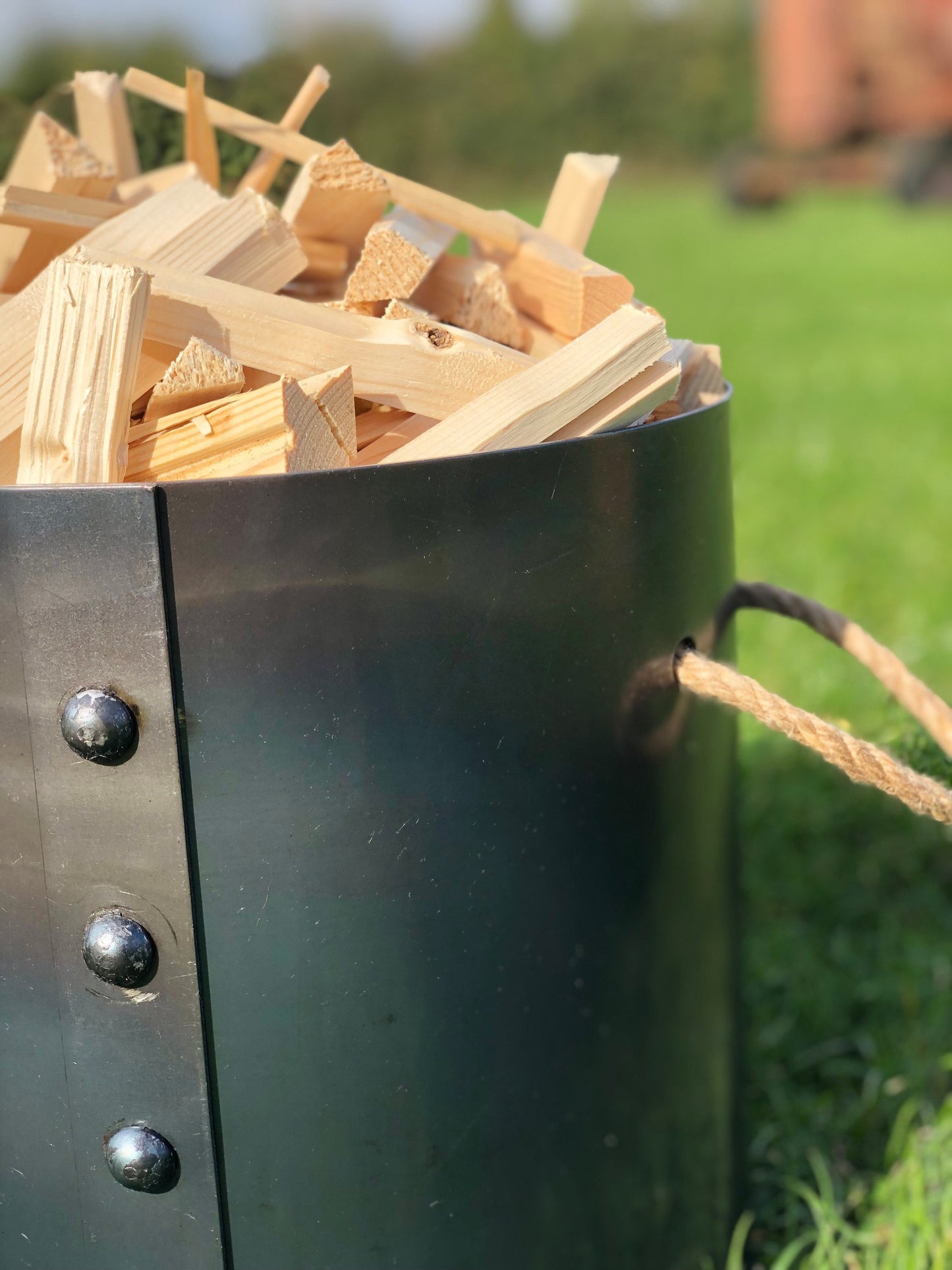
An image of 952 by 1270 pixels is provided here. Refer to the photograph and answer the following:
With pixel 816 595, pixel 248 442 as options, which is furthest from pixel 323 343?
pixel 816 595

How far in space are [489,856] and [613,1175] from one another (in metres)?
0.41

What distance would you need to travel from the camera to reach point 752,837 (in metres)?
2.81

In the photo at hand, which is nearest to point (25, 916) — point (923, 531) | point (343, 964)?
point (343, 964)

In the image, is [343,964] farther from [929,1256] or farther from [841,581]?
[841,581]

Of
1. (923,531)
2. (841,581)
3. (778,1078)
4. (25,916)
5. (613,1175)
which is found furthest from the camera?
(923,531)

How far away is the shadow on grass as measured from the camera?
1933mm

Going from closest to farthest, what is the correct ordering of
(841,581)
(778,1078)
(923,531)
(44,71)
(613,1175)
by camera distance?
(613,1175) → (778,1078) → (44,71) → (841,581) → (923,531)

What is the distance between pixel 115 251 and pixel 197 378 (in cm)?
→ 22

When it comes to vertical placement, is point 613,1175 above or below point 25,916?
below

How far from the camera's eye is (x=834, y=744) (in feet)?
3.81

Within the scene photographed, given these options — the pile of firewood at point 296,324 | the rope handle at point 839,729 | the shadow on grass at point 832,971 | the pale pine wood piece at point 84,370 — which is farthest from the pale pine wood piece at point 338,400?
the shadow on grass at point 832,971

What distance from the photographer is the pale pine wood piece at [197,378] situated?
3.36 feet

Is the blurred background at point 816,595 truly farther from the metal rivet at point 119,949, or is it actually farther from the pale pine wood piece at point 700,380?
the metal rivet at point 119,949

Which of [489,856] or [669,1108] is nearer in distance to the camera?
[489,856]
